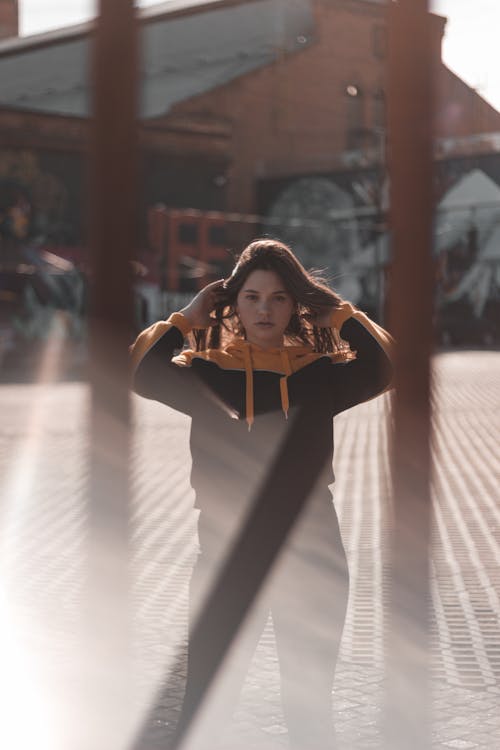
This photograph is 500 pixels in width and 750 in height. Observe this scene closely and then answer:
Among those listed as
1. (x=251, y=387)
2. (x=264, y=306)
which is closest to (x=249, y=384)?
(x=251, y=387)

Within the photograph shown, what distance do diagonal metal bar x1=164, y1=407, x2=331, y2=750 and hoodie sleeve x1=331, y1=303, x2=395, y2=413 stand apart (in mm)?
154

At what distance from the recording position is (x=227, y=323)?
11.8ft

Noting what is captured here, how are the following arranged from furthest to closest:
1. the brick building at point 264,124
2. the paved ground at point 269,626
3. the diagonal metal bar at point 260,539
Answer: the brick building at point 264,124, the paved ground at point 269,626, the diagonal metal bar at point 260,539

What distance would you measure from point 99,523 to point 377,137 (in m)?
44.1

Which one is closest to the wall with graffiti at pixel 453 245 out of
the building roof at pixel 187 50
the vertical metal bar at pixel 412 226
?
the building roof at pixel 187 50

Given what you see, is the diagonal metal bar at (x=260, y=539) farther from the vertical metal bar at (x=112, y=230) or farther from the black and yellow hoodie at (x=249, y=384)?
the vertical metal bar at (x=112, y=230)

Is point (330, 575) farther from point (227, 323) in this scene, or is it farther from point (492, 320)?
point (492, 320)

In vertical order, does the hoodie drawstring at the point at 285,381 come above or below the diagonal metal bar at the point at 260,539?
above

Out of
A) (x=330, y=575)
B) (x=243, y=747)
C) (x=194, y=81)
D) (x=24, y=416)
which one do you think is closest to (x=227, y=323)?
(x=330, y=575)

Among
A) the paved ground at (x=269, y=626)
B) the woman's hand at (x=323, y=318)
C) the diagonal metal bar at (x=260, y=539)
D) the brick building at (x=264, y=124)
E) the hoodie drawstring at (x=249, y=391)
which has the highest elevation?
the brick building at (x=264, y=124)

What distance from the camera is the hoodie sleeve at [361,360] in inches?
137

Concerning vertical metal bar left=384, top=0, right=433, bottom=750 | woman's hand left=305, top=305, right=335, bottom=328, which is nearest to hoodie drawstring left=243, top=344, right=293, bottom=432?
woman's hand left=305, top=305, right=335, bottom=328

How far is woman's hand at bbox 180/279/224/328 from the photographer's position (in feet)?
11.5

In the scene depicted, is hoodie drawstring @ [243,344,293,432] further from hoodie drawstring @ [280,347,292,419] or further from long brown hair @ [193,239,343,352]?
long brown hair @ [193,239,343,352]
